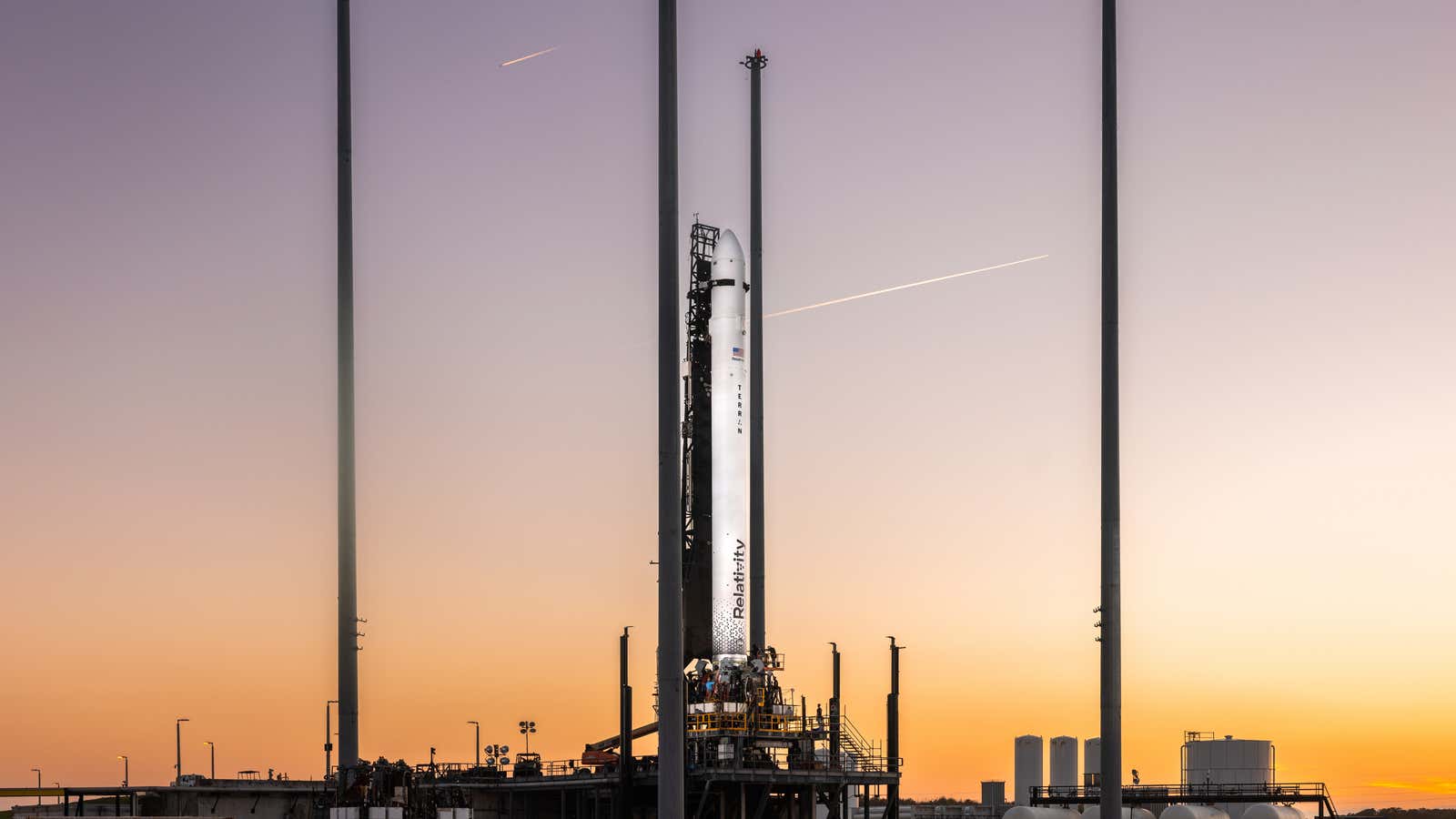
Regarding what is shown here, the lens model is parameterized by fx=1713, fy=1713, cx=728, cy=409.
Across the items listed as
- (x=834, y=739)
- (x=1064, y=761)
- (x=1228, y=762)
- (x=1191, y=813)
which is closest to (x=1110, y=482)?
(x=834, y=739)

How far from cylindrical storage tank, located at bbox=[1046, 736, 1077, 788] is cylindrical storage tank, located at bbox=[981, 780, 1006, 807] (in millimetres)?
4949

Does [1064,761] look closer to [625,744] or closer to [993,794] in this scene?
[993,794]

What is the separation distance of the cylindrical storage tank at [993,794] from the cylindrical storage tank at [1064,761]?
Answer: 495 cm

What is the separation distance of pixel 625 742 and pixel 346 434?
51.0 ft

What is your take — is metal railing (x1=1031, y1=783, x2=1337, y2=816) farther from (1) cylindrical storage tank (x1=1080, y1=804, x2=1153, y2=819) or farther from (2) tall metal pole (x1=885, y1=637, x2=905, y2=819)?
(2) tall metal pole (x1=885, y1=637, x2=905, y2=819)

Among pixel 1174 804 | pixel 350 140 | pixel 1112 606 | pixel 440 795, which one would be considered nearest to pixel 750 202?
pixel 350 140

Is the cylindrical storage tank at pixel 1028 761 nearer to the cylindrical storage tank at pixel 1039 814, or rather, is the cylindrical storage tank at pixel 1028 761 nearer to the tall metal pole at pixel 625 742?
the cylindrical storage tank at pixel 1039 814

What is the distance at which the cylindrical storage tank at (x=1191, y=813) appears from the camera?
9350 cm

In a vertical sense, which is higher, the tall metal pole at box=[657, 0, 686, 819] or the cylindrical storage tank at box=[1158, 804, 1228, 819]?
the tall metal pole at box=[657, 0, 686, 819]

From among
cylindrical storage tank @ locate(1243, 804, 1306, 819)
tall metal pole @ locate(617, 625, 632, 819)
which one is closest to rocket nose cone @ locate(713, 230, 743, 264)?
tall metal pole @ locate(617, 625, 632, 819)

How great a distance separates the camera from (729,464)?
223ft

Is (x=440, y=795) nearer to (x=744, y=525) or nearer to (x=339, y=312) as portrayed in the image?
(x=744, y=525)

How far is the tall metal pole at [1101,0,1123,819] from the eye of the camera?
152ft

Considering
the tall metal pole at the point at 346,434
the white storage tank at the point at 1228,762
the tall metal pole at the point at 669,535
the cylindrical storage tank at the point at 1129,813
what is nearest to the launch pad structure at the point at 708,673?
the tall metal pole at the point at 346,434
